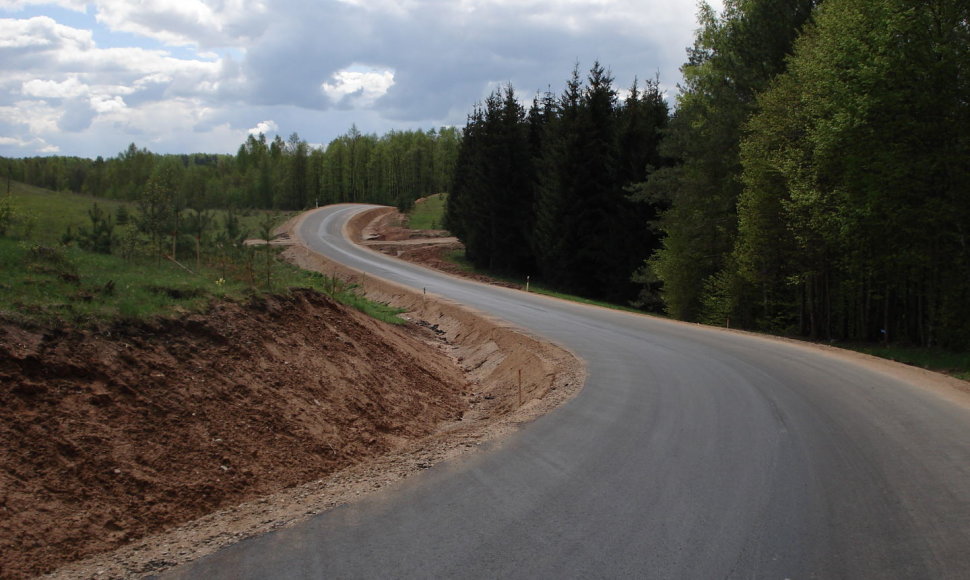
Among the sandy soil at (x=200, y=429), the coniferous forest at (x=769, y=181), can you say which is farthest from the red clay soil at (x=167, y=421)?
the coniferous forest at (x=769, y=181)

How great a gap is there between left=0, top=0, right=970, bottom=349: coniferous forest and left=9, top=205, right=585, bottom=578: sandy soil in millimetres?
8376

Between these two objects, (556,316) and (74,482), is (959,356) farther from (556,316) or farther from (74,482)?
(74,482)

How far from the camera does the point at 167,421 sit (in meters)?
7.75

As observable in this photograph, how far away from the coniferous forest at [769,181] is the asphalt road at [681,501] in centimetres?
816

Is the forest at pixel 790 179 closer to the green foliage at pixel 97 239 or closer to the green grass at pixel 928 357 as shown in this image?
the green grass at pixel 928 357

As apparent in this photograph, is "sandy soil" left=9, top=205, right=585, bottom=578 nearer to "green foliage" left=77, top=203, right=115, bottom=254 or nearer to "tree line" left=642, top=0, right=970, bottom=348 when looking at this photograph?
"green foliage" left=77, top=203, right=115, bottom=254

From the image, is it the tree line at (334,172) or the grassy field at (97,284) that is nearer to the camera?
the grassy field at (97,284)

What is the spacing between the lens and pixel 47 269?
9500mm

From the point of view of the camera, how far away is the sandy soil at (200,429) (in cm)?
556

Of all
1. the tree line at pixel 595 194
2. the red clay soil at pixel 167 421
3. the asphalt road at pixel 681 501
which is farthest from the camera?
the tree line at pixel 595 194

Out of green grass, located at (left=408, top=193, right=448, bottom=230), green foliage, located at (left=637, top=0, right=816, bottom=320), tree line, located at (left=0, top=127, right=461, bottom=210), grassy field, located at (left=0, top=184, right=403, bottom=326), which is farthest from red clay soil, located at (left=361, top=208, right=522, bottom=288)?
tree line, located at (left=0, top=127, right=461, bottom=210)

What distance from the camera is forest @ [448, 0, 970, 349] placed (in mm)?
15914

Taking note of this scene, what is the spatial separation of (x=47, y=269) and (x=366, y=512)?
7063 mm

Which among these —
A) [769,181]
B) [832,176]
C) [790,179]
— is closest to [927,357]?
[832,176]
